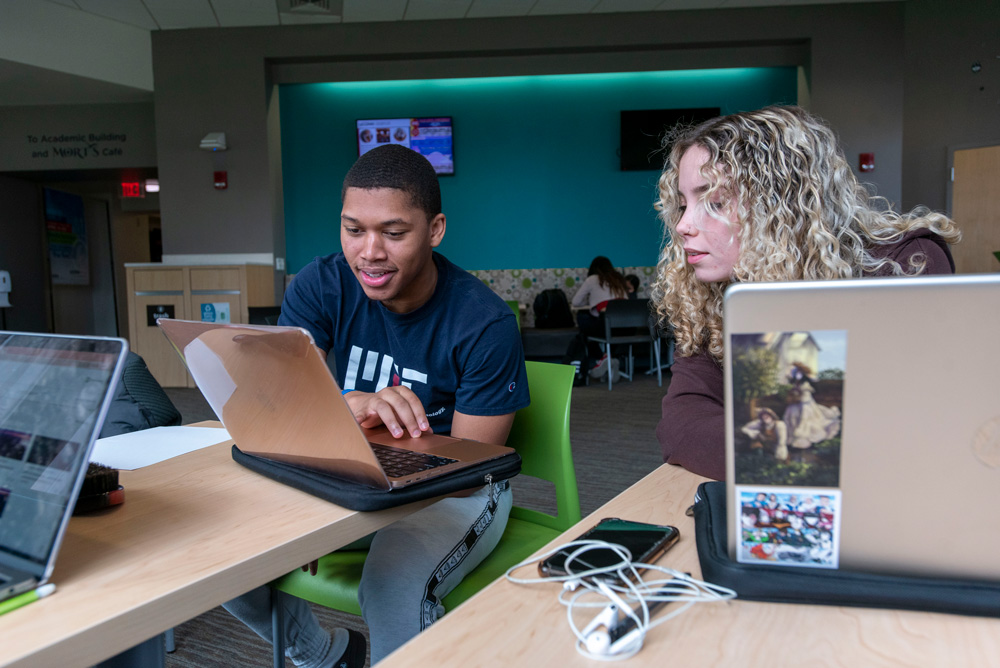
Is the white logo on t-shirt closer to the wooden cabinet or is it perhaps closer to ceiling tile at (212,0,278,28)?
the wooden cabinet

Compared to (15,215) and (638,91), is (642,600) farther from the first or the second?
(15,215)

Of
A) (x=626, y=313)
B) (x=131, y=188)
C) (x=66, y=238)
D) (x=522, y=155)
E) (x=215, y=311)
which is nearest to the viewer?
(x=626, y=313)

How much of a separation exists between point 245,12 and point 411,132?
1.81m

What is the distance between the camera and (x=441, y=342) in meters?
1.35

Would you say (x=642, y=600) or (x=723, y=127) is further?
(x=723, y=127)

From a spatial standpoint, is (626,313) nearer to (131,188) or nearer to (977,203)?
(977,203)

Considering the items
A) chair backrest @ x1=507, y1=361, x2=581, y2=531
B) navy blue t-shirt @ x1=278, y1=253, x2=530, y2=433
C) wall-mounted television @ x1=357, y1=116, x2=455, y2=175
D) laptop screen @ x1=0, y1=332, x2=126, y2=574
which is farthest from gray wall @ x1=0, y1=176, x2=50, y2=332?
laptop screen @ x1=0, y1=332, x2=126, y2=574

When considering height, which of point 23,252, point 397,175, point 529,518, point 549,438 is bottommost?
point 529,518

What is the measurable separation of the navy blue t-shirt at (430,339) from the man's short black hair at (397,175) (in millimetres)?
178

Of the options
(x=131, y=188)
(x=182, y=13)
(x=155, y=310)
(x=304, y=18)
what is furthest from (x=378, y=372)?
(x=131, y=188)

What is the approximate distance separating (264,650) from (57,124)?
759 centimetres

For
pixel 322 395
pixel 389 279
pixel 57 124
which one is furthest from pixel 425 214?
pixel 57 124

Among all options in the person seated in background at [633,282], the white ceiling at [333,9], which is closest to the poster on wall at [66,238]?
the white ceiling at [333,9]

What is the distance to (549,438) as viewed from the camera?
1.40 metres
